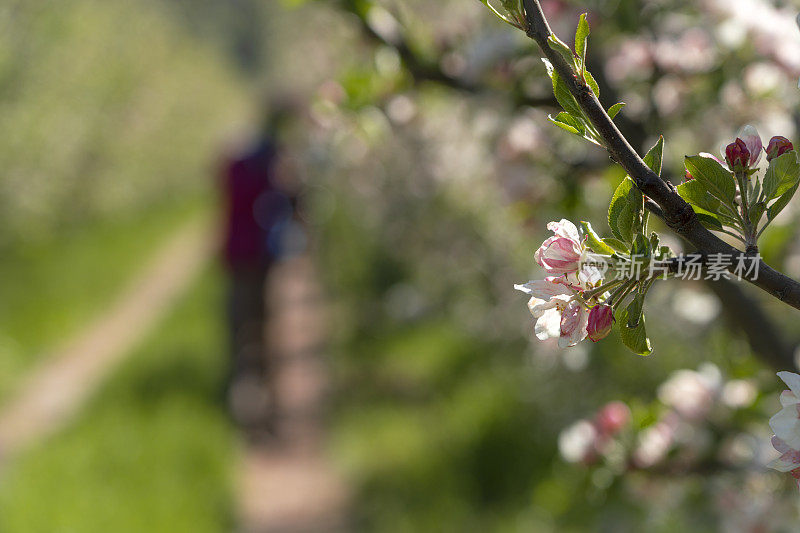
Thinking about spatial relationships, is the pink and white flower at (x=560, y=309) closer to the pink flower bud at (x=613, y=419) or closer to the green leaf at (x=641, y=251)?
the green leaf at (x=641, y=251)

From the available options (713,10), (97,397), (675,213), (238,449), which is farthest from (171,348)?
(675,213)

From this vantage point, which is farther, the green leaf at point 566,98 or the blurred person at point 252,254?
the blurred person at point 252,254

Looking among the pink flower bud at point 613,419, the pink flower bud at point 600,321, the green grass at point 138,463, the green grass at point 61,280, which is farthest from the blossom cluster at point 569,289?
the green grass at point 61,280

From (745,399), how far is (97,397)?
500 centimetres

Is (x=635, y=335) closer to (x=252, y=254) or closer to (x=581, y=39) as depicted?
(x=581, y=39)

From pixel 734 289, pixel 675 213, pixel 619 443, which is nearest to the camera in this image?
pixel 675 213

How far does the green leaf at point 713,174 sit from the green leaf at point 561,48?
0.16m

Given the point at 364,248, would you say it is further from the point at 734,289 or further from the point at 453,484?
the point at 734,289

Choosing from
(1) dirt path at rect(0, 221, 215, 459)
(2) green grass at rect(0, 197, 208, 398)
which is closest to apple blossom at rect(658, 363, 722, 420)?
(1) dirt path at rect(0, 221, 215, 459)

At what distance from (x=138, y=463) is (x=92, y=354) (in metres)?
2.86

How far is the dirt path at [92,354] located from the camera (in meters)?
5.78

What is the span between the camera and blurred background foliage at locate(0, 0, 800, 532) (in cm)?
191

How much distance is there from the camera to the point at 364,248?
29.5 ft

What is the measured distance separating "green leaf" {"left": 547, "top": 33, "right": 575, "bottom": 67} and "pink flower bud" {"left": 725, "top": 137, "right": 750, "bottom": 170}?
193 millimetres
